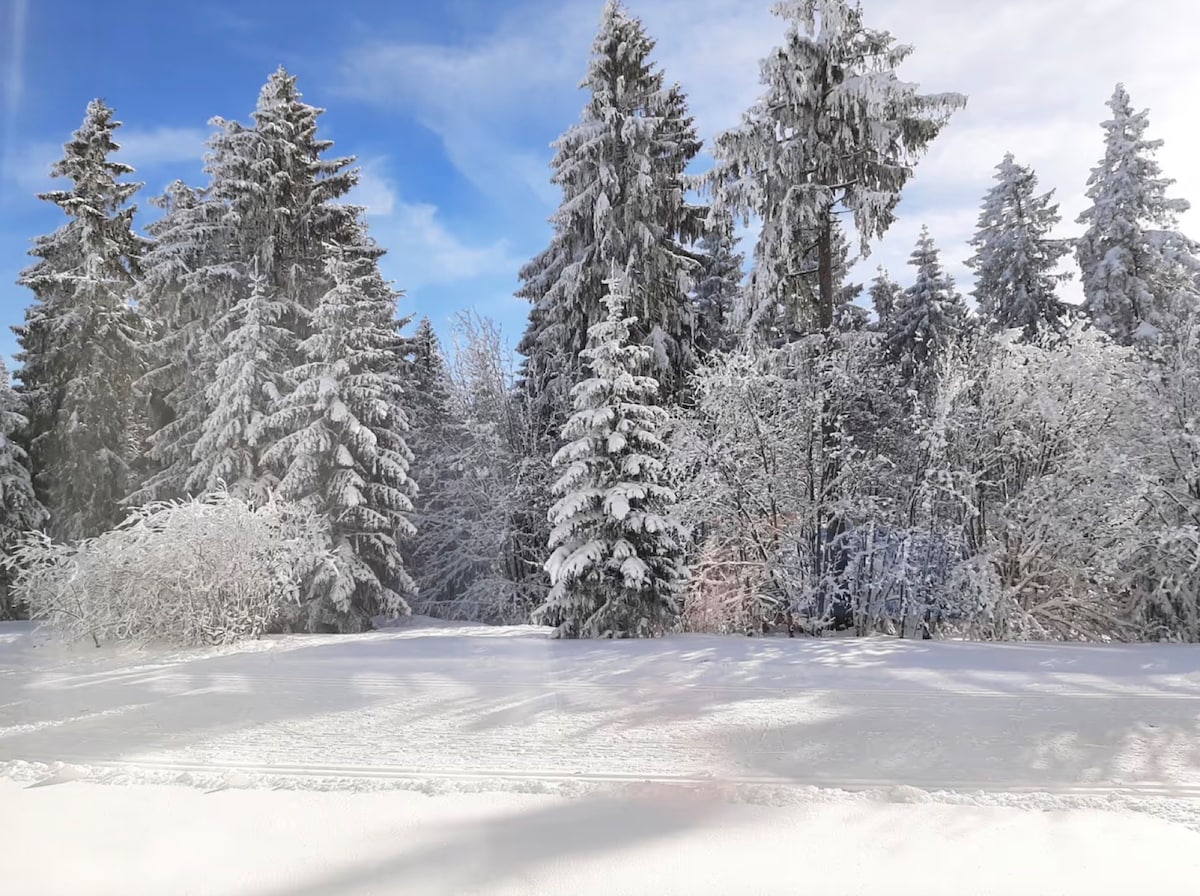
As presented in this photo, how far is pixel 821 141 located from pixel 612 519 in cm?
793

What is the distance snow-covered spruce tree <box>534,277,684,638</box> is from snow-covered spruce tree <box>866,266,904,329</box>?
1920cm

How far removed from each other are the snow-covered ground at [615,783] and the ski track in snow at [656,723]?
0.03m

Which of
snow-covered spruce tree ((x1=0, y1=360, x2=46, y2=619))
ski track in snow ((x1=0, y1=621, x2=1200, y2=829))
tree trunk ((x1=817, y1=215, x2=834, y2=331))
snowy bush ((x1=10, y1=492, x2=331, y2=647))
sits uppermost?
tree trunk ((x1=817, y1=215, x2=834, y2=331))

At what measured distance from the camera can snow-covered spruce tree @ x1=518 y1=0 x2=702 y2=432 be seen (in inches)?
667

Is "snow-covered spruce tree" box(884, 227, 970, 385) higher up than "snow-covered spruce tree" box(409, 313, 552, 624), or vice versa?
"snow-covered spruce tree" box(884, 227, 970, 385)

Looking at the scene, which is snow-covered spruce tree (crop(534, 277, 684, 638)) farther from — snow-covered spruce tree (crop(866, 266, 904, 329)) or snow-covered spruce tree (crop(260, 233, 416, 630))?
snow-covered spruce tree (crop(866, 266, 904, 329))

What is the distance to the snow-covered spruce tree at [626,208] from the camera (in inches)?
667

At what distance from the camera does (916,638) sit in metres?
10.6

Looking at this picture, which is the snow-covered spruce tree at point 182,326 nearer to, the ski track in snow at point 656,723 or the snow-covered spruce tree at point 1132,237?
the ski track in snow at point 656,723

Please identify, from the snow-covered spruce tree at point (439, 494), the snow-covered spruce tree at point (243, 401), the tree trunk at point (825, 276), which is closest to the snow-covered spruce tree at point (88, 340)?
the snow-covered spruce tree at point (243, 401)

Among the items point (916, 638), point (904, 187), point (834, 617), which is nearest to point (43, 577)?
point (834, 617)

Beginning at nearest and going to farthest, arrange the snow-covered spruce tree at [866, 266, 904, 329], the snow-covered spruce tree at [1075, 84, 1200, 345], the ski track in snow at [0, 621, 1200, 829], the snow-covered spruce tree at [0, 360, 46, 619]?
the ski track in snow at [0, 621, 1200, 829] → the snow-covered spruce tree at [0, 360, 46, 619] → the snow-covered spruce tree at [1075, 84, 1200, 345] → the snow-covered spruce tree at [866, 266, 904, 329]

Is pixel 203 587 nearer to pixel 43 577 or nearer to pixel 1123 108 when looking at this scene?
pixel 43 577

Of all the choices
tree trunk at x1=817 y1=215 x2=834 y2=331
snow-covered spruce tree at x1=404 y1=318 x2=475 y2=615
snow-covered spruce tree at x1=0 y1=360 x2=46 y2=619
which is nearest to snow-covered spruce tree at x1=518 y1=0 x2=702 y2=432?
tree trunk at x1=817 y1=215 x2=834 y2=331
